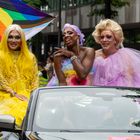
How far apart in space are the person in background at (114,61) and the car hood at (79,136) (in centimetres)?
293

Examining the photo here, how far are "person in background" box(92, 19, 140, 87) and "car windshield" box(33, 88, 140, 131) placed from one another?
74.6 inches

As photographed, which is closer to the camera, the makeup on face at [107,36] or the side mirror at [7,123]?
the side mirror at [7,123]

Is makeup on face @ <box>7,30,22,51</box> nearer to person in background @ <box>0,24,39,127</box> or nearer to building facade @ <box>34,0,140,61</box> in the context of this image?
person in background @ <box>0,24,39,127</box>

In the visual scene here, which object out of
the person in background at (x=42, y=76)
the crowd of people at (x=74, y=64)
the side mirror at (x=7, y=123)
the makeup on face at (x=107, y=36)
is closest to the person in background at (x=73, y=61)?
the crowd of people at (x=74, y=64)

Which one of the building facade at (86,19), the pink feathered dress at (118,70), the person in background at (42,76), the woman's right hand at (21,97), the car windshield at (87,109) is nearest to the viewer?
the car windshield at (87,109)

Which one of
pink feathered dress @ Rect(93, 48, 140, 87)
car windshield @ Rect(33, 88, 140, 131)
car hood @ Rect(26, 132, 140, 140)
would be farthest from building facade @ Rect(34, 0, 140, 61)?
car hood @ Rect(26, 132, 140, 140)

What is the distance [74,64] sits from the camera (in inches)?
358

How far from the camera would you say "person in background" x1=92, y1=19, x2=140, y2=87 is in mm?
8883

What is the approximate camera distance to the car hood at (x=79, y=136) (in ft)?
18.7

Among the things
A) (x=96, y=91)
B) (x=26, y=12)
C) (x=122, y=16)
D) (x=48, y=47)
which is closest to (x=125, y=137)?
(x=96, y=91)

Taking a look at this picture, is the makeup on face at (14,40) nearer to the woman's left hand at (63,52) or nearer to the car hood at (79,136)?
the woman's left hand at (63,52)

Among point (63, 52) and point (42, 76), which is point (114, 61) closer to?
point (63, 52)

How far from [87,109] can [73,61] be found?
8.64ft

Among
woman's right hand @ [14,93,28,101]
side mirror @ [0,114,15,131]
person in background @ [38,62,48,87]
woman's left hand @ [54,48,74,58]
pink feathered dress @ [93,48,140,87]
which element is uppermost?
woman's left hand @ [54,48,74,58]
